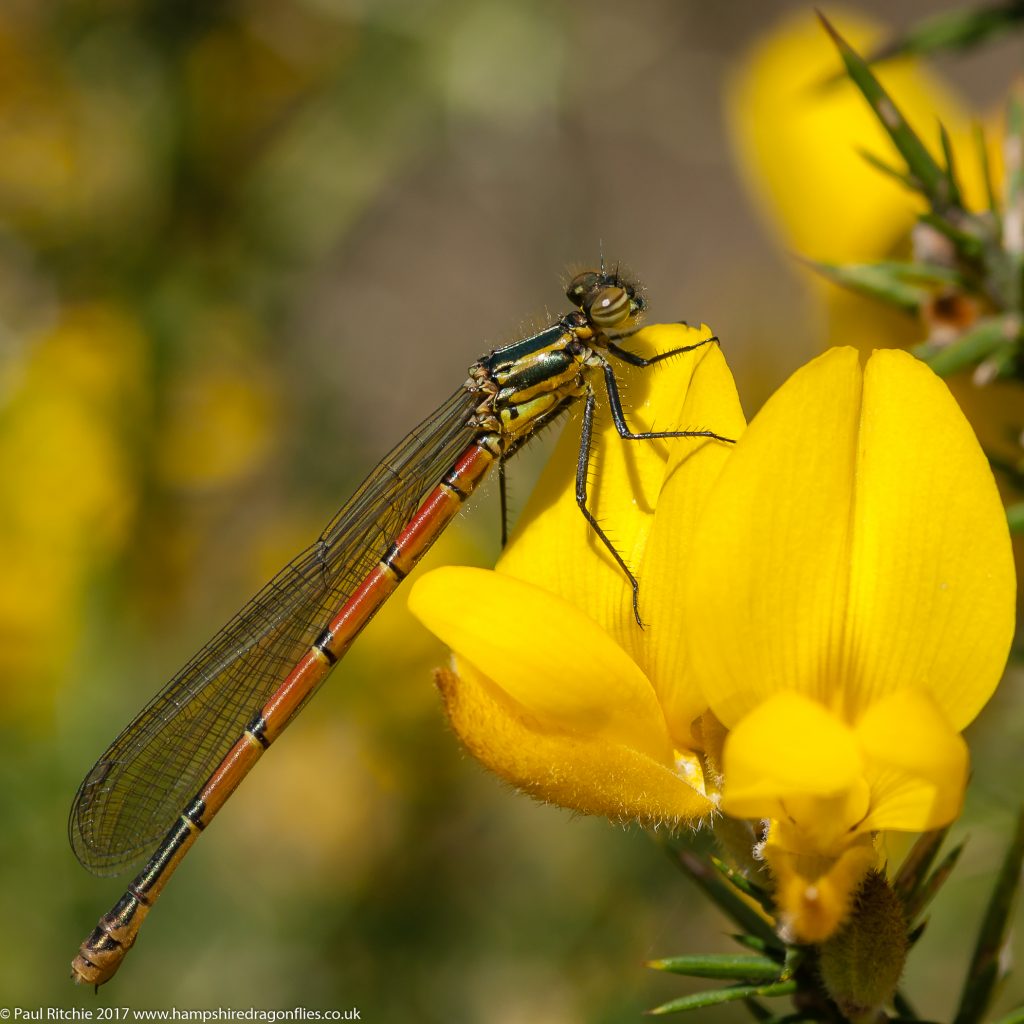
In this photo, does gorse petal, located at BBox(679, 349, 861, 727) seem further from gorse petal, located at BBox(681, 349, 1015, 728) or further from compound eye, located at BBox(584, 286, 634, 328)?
compound eye, located at BBox(584, 286, 634, 328)

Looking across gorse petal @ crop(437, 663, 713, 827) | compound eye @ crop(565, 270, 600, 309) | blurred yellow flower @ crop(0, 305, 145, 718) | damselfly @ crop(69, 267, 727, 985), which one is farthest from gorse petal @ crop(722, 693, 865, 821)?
blurred yellow flower @ crop(0, 305, 145, 718)

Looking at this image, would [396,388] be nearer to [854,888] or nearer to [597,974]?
[597,974]

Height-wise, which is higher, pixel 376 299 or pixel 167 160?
pixel 167 160

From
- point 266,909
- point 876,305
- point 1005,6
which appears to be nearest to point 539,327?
point 876,305

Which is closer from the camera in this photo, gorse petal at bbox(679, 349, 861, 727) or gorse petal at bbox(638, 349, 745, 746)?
gorse petal at bbox(679, 349, 861, 727)

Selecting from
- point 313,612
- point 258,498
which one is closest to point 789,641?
point 313,612

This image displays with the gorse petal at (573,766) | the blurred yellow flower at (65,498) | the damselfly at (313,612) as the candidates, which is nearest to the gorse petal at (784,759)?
the gorse petal at (573,766)
